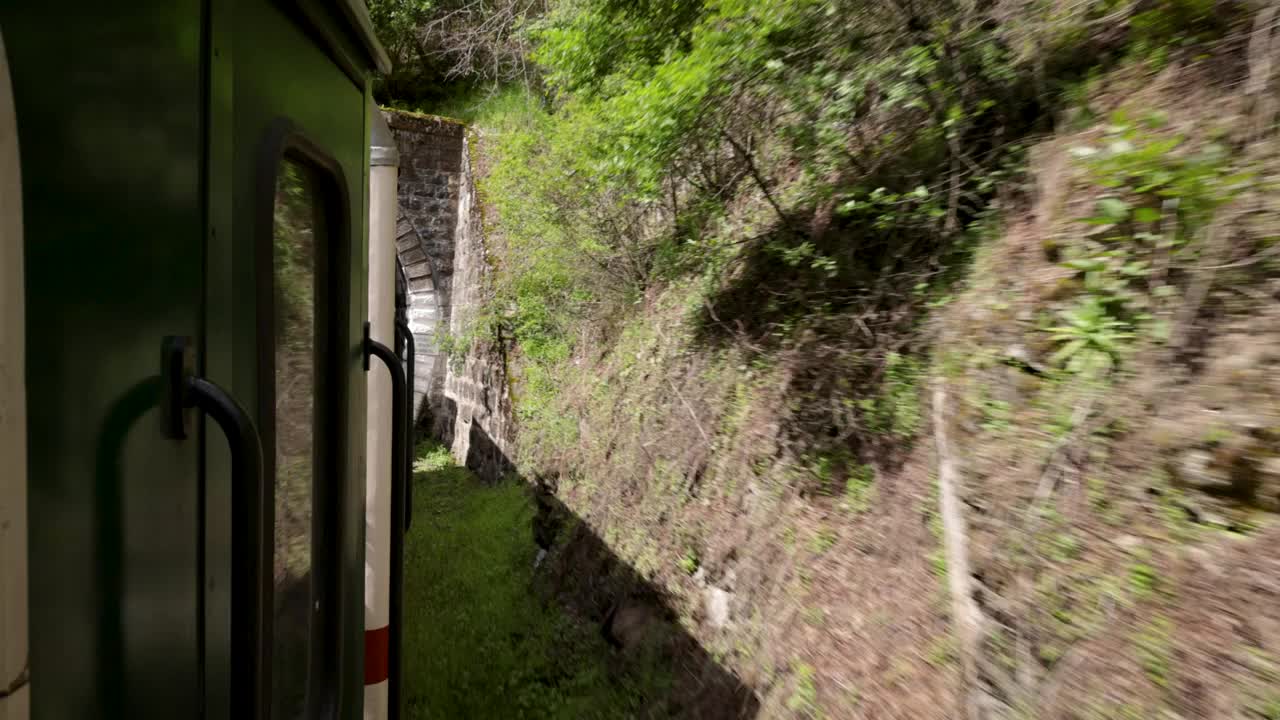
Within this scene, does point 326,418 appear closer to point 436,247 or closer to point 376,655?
point 376,655

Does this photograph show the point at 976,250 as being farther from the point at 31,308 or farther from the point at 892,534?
the point at 31,308

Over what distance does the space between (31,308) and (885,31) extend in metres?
4.65

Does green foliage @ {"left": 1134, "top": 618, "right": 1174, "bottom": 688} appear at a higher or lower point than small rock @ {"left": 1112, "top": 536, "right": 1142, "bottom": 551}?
lower

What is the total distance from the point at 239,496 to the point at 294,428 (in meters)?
0.70

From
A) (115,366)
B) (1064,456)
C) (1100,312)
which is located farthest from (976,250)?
(115,366)

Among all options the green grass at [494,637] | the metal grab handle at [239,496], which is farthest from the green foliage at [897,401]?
the metal grab handle at [239,496]

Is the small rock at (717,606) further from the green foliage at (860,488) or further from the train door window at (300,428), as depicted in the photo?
the train door window at (300,428)

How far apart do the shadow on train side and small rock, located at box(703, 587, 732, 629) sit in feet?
0.55

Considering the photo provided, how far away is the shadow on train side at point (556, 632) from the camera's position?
4340 millimetres

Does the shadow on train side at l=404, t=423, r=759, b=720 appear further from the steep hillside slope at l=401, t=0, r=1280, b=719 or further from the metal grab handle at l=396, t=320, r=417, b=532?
the metal grab handle at l=396, t=320, r=417, b=532

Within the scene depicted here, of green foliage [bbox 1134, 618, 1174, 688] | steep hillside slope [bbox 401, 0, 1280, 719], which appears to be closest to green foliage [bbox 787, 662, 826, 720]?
steep hillside slope [bbox 401, 0, 1280, 719]

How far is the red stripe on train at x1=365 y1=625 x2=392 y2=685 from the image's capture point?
2719mm

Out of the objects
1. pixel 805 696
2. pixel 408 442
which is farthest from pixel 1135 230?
pixel 408 442

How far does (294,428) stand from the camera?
1.70 meters
